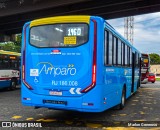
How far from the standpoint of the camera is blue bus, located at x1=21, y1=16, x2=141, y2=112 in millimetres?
8836

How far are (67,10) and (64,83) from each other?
16.3m

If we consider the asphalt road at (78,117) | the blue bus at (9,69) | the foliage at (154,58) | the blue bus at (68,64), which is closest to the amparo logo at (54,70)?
the blue bus at (68,64)

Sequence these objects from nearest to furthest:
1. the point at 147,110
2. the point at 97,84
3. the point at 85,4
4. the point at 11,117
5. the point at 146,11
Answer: the point at 97,84
the point at 11,117
the point at 147,110
the point at 85,4
the point at 146,11

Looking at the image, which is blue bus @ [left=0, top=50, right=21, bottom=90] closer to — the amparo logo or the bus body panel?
the bus body panel

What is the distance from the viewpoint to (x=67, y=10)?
24656mm

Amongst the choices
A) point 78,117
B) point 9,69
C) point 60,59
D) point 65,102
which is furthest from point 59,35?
point 9,69

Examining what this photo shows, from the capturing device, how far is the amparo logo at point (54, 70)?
29.7 ft

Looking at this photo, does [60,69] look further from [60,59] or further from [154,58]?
[154,58]

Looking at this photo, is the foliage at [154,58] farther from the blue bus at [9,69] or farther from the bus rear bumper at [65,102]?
the bus rear bumper at [65,102]

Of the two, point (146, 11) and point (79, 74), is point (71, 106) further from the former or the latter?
point (146, 11)

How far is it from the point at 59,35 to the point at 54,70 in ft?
3.44

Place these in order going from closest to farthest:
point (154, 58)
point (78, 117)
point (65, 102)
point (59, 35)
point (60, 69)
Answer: point (65, 102) < point (60, 69) < point (59, 35) < point (78, 117) < point (154, 58)

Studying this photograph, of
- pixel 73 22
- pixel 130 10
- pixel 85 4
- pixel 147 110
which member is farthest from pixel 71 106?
pixel 130 10

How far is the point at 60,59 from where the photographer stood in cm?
917
